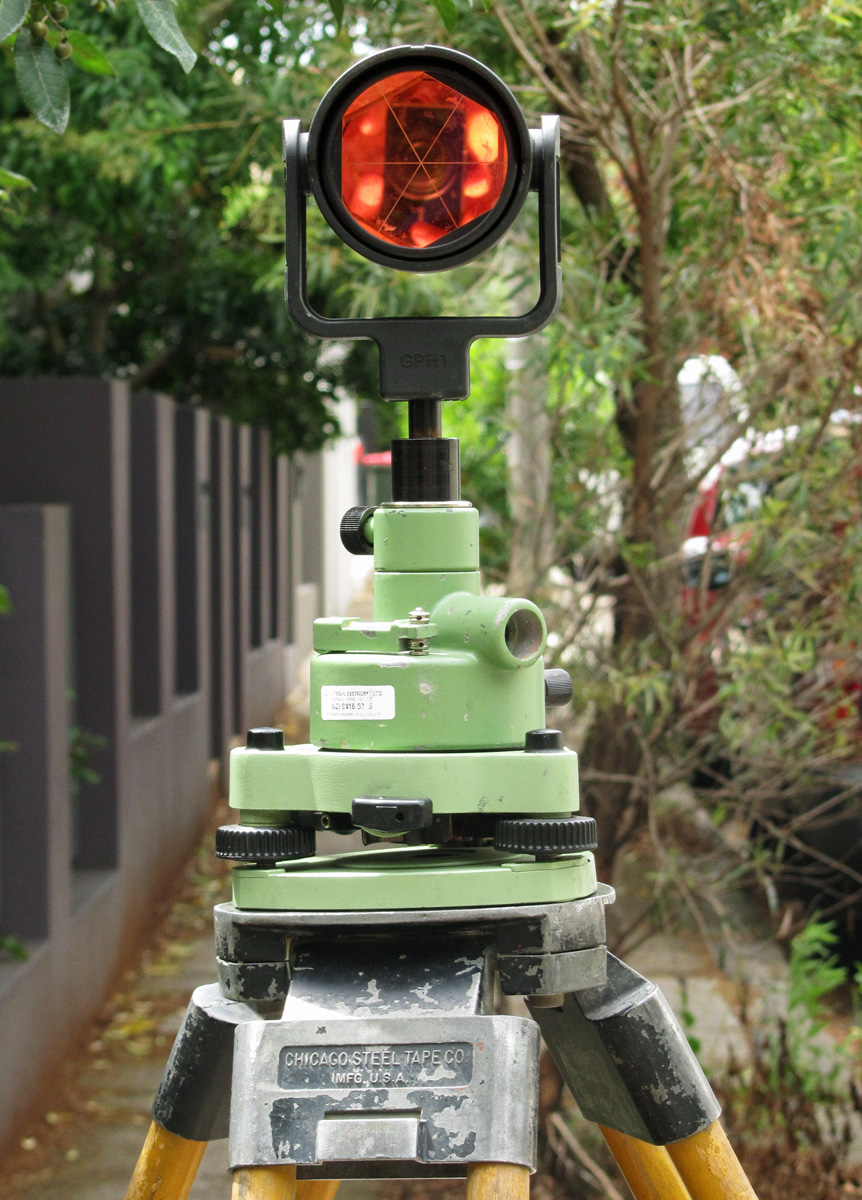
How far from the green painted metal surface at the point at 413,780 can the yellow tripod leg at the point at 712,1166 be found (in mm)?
376

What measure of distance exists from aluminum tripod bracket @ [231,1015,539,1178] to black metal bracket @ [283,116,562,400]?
562 millimetres

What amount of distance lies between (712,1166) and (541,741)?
47 cm

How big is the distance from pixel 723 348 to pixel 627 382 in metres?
0.39

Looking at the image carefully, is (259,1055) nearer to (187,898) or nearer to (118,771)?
(118,771)

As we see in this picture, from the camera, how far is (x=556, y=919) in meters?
1.25

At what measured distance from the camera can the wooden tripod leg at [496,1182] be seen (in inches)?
42.8

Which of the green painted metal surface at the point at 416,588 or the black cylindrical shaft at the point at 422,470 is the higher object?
the black cylindrical shaft at the point at 422,470

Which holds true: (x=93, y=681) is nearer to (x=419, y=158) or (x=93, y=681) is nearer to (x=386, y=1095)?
(x=419, y=158)

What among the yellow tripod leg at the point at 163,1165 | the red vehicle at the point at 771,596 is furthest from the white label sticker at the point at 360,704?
the red vehicle at the point at 771,596

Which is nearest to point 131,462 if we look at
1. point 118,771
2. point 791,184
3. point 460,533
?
point 118,771

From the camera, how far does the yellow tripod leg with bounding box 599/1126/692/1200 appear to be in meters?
1.43

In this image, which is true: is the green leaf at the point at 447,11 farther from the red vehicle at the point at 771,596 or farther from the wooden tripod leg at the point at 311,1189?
the red vehicle at the point at 771,596

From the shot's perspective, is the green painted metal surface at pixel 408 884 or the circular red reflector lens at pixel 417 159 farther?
the circular red reflector lens at pixel 417 159

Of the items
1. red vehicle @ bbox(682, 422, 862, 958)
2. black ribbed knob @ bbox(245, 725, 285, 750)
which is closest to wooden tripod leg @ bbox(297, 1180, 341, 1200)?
black ribbed knob @ bbox(245, 725, 285, 750)
